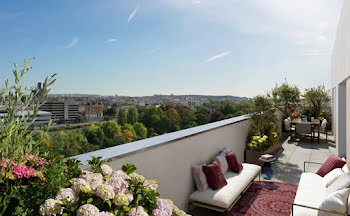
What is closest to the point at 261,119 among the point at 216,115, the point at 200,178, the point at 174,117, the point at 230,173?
the point at 230,173

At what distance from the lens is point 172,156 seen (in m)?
3.04

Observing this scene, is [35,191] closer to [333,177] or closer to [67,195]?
[67,195]

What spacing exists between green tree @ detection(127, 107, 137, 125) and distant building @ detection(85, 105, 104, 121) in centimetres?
352

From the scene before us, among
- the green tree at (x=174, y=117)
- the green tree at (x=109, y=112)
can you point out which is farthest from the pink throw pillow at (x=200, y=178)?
the green tree at (x=174, y=117)

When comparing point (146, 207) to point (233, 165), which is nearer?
point (146, 207)

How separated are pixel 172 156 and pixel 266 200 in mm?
1933

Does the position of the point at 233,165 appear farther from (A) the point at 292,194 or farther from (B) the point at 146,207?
(B) the point at 146,207

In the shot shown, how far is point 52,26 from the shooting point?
506 inches

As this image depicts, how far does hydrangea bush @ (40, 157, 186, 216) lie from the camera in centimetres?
104

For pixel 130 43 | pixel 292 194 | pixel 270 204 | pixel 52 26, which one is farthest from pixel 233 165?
pixel 130 43

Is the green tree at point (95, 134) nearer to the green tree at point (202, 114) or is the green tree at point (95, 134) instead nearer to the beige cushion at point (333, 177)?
the beige cushion at point (333, 177)

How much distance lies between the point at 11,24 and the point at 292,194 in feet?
33.9

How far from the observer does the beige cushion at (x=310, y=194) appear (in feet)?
8.91

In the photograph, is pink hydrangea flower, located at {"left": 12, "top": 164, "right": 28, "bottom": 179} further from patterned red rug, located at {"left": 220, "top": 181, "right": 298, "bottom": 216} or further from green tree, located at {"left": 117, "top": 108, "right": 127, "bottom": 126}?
green tree, located at {"left": 117, "top": 108, "right": 127, "bottom": 126}
